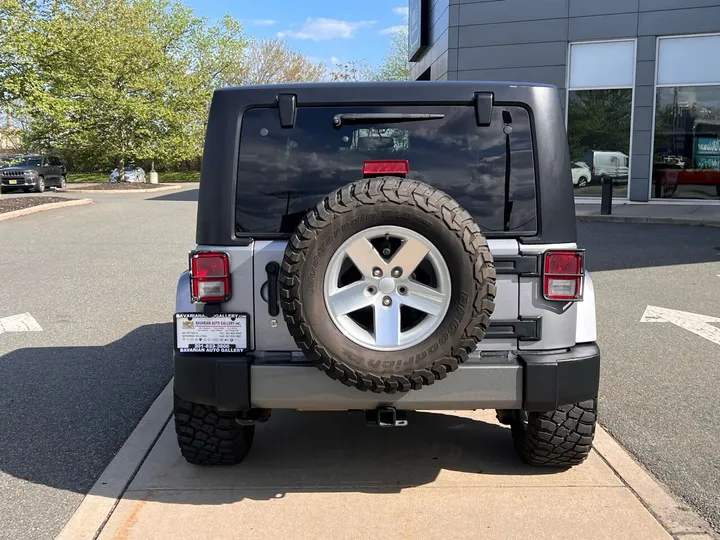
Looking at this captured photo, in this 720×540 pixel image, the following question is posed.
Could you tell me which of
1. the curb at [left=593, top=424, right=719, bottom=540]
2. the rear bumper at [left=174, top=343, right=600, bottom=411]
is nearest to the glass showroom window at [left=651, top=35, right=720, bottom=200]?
the curb at [left=593, top=424, right=719, bottom=540]

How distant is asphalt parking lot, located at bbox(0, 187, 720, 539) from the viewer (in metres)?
3.80

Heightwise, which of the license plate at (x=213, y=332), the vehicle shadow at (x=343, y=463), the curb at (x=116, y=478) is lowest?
the vehicle shadow at (x=343, y=463)

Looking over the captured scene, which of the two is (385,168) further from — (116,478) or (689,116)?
(689,116)

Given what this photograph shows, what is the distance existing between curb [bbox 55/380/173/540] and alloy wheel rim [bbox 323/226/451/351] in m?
1.48

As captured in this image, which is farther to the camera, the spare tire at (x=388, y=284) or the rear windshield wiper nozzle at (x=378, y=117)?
the rear windshield wiper nozzle at (x=378, y=117)

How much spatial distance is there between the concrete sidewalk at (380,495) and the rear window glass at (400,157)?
1.33 m

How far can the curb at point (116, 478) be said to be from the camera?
10.6ft

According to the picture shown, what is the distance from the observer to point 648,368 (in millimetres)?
5656

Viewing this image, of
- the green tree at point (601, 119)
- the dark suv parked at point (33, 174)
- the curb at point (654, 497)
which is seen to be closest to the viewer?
the curb at point (654, 497)

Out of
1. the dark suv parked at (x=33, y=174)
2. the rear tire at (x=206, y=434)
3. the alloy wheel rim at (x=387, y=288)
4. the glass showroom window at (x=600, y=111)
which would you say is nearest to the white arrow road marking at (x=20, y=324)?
the rear tire at (x=206, y=434)

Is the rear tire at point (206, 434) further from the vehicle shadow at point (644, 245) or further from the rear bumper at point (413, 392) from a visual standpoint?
the vehicle shadow at point (644, 245)

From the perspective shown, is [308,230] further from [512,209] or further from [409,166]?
[512,209]

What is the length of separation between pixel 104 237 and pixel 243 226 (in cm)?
1202

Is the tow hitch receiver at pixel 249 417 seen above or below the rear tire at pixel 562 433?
above
